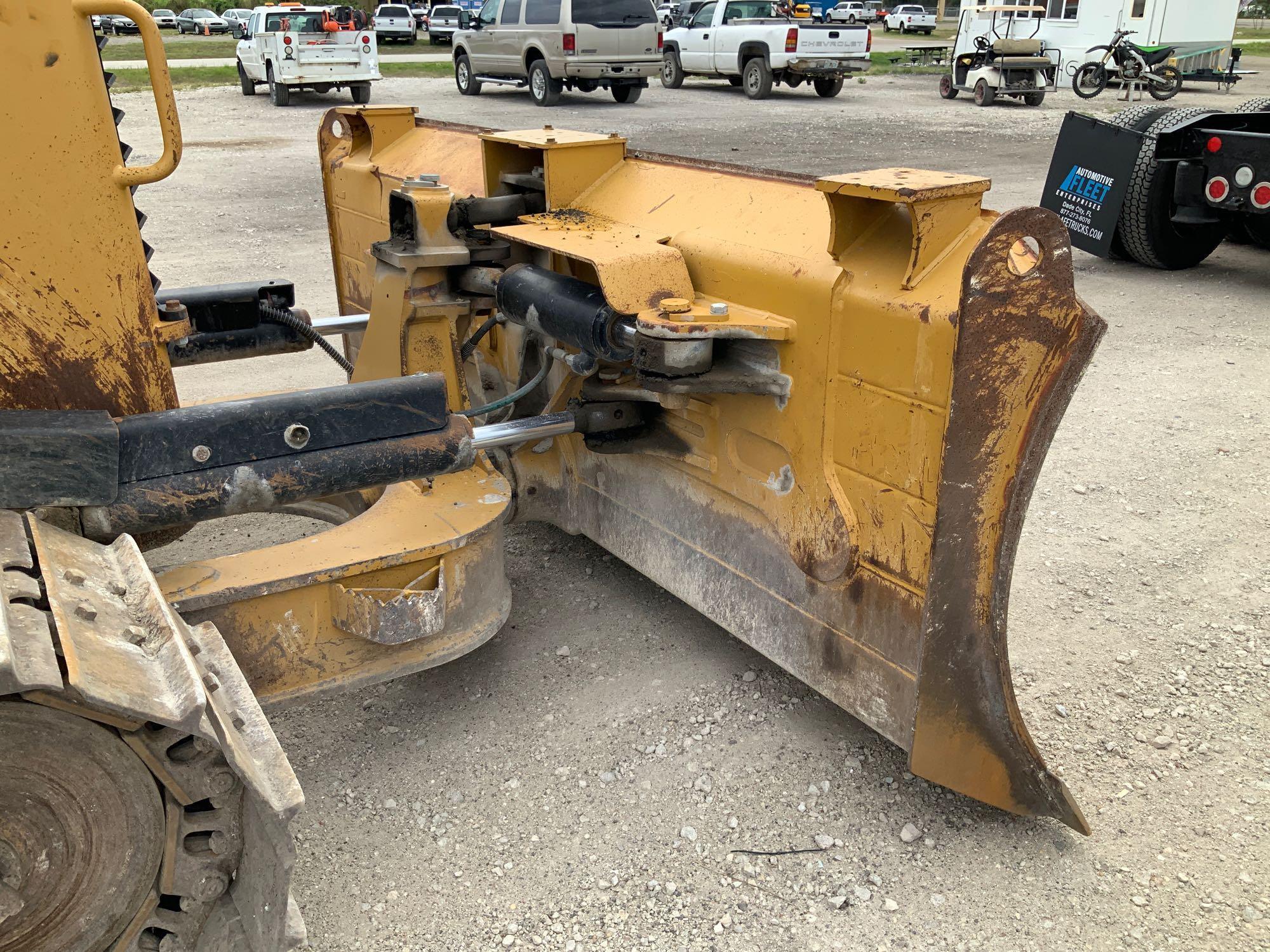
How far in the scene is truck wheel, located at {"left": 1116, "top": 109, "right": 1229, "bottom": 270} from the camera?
7.43 metres

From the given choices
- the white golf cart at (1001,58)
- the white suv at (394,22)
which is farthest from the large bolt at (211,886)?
the white suv at (394,22)

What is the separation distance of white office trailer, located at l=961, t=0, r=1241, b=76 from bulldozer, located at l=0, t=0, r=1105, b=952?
22.2 metres

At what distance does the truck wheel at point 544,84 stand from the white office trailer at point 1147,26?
9.40m

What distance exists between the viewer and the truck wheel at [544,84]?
18141 millimetres

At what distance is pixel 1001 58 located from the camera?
2089 centimetres

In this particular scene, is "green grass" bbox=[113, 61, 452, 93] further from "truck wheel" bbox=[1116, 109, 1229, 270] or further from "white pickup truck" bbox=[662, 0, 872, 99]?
"truck wheel" bbox=[1116, 109, 1229, 270]

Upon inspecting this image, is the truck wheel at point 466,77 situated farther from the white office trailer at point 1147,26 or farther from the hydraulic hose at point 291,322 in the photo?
the hydraulic hose at point 291,322

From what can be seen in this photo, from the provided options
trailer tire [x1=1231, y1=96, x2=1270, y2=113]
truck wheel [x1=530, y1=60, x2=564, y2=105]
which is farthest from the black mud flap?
truck wheel [x1=530, y1=60, x2=564, y2=105]

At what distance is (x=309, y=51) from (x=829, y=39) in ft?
29.7

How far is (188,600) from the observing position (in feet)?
7.80

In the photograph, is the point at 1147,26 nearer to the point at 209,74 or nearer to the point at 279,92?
the point at 279,92

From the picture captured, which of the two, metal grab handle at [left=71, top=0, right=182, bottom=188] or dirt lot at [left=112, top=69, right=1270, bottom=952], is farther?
dirt lot at [left=112, top=69, right=1270, bottom=952]

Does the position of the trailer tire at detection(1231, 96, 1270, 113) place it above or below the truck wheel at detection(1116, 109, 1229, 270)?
above

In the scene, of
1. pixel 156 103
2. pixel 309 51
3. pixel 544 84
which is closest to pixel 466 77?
pixel 544 84
